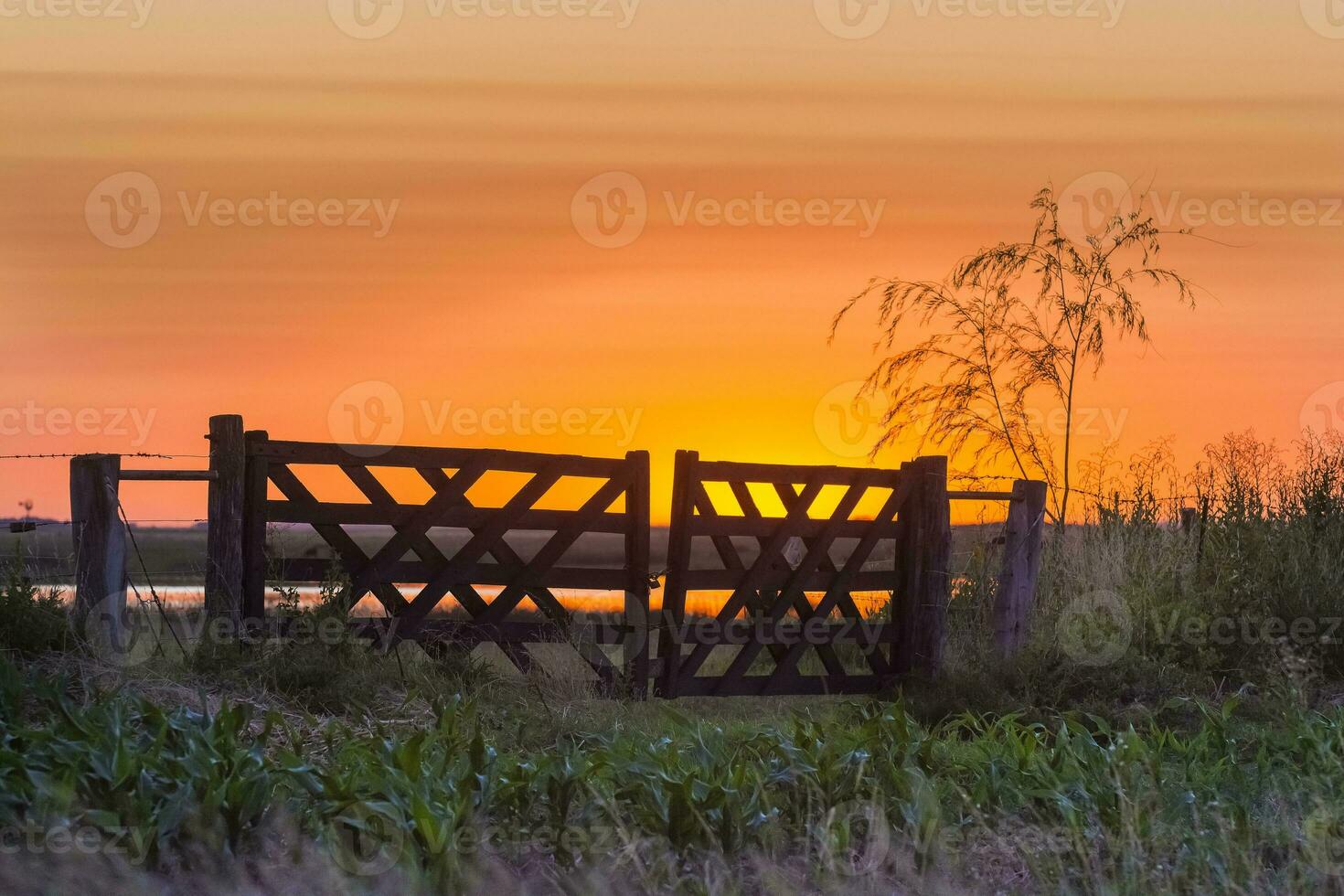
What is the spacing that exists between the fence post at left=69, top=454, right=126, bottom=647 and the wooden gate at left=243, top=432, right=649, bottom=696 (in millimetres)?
954

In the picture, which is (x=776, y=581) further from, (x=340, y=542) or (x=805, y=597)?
(x=340, y=542)

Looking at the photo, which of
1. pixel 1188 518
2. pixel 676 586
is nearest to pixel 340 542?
pixel 676 586

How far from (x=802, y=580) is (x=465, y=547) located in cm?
321

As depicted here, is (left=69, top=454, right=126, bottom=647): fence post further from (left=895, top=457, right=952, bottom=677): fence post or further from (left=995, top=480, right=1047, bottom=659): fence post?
(left=995, top=480, right=1047, bottom=659): fence post

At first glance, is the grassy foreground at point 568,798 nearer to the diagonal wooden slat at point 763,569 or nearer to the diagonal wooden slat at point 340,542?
the diagonal wooden slat at point 340,542

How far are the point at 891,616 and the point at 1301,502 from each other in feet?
15.4

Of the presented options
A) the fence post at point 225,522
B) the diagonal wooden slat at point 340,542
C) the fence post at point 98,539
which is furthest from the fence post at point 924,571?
the fence post at point 98,539

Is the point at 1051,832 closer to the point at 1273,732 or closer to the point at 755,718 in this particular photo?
the point at 1273,732

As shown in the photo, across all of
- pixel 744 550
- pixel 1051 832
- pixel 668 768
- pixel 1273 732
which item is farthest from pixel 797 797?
pixel 744 550

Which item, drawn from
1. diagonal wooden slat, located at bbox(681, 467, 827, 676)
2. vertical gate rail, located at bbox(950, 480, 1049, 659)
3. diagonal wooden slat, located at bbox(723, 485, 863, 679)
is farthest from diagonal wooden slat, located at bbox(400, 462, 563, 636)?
vertical gate rail, located at bbox(950, 480, 1049, 659)

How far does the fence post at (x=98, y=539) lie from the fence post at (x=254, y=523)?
90 cm

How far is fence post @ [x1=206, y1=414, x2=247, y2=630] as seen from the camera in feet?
→ 30.3

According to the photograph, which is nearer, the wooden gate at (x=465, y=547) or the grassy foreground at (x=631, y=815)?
the grassy foreground at (x=631, y=815)

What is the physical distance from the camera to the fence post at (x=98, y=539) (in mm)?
8688
